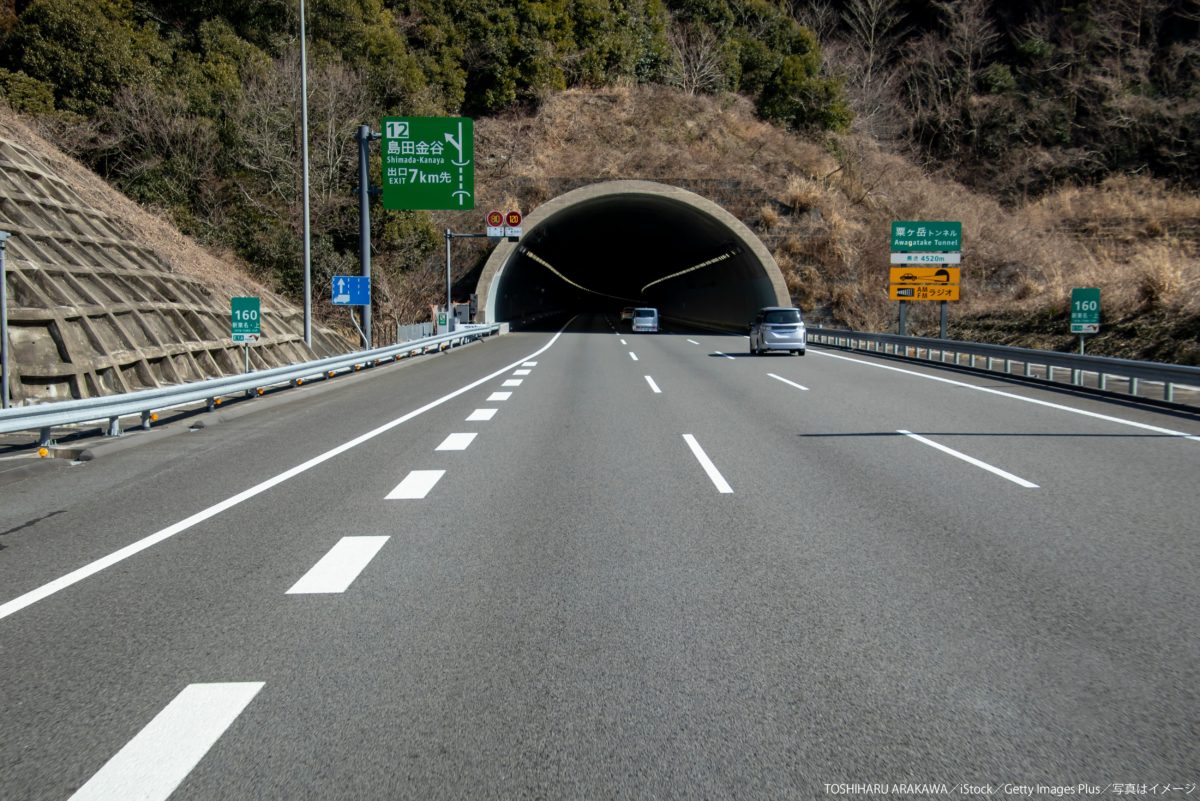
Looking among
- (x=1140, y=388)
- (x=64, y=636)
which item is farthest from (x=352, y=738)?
(x=1140, y=388)

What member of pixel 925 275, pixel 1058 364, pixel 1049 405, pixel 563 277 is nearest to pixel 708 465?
pixel 1049 405

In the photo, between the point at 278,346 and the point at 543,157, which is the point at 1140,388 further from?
the point at 543,157

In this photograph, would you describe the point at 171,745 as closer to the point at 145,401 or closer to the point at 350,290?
the point at 145,401

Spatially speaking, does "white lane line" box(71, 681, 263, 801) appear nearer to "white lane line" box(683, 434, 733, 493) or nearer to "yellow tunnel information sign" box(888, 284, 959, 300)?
"white lane line" box(683, 434, 733, 493)

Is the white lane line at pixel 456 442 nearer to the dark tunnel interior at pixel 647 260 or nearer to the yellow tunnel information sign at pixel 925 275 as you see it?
the yellow tunnel information sign at pixel 925 275

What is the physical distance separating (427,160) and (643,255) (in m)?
47.1

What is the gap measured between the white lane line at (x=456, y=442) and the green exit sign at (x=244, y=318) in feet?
28.1

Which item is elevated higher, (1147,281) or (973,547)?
(1147,281)

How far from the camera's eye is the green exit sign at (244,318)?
1831 centimetres

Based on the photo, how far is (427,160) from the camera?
2939 centimetres

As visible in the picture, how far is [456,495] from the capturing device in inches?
317

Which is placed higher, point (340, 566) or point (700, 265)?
point (700, 265)

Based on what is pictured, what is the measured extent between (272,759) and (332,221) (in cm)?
4359

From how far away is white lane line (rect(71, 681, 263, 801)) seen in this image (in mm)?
3105
